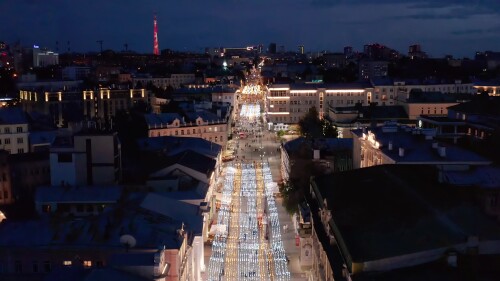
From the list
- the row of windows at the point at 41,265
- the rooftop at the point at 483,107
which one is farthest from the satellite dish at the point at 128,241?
the rooftop at the point at 483,107

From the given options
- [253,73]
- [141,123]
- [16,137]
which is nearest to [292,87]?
[141,123]

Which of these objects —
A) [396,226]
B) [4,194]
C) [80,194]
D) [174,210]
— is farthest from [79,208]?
[396,226]

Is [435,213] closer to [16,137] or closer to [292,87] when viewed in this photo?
[16,137]

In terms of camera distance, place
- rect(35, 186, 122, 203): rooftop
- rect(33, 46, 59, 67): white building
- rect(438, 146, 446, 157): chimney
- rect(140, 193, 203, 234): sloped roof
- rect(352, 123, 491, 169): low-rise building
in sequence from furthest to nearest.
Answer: rect(33, 46, 59, 67): white building, rect(438, 146, 446, 157): chimney, rect(352, 123, 491, 169): low-rise building, rect(35, 186, 122, 203): rooftop, rect(140, 193, 203, 234): sloped roof

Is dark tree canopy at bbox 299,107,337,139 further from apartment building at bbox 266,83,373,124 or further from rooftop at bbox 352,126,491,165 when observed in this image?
rooftop at bbox 352,126,491,165

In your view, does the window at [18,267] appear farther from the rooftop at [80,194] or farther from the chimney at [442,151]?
the chimney at [442,151]

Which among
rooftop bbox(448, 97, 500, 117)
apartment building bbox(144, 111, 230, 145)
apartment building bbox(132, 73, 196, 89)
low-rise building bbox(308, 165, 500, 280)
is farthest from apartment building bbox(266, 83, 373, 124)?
low-rise building bbox(308, 165, 500, 280)
